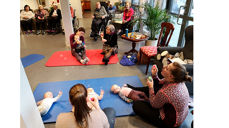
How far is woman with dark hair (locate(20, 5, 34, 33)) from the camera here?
5574 millimetres

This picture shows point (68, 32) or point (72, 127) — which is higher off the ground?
point (68, 32)

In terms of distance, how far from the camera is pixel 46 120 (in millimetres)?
1828

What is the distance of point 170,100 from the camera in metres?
1.42

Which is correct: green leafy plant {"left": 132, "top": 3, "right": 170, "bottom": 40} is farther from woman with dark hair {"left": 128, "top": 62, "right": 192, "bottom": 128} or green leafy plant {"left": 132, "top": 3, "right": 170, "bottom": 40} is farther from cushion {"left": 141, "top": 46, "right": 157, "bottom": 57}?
woman with dark hair {"left": 128, "top": 62, "right": 192, "bottom": 128}

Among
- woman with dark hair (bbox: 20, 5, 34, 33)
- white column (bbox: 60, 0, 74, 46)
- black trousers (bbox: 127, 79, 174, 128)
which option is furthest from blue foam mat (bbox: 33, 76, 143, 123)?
woman with dark hair (bbox: 20, 5, 34, 33)

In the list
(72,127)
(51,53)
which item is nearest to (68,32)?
(51,53)

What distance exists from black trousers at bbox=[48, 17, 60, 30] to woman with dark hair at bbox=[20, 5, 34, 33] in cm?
80

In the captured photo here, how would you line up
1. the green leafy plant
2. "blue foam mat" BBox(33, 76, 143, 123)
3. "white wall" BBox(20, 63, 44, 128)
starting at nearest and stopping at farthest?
"white wall" BBox(20, 63, 44, 128) < "blue foam mat" BBox(33, 76, 143, 123) < the green leafy plant

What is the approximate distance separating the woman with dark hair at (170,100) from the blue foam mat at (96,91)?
378mm

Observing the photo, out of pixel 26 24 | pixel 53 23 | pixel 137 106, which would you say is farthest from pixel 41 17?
pixel 137 106

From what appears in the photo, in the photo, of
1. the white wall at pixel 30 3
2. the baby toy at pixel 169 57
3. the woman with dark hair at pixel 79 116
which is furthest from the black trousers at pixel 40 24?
the woman with dark hair at pixel 79 116

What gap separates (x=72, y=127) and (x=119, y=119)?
37.7 inches

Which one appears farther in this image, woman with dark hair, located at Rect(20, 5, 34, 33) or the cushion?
woman with dark hair, located at Rect(20, 5, 34, 33)
